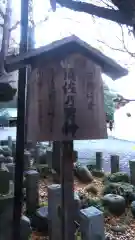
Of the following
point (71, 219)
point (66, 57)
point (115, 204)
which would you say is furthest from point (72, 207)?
point (115, 204)

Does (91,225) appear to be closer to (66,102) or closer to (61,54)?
(66,102)

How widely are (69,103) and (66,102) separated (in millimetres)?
29

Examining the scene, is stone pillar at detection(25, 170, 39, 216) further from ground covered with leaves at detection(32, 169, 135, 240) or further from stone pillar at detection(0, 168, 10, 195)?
stone pillar at detection(0, 168, 10, 195)

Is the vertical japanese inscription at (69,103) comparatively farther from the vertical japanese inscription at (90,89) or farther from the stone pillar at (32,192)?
the stone pillar at (32,192)

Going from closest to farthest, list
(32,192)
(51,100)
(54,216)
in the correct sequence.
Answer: (51,100) → (54,216) → (32,192)

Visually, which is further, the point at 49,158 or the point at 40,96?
the point at 49,158

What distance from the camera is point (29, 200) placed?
16.9ft

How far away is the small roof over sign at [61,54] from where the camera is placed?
2266mm

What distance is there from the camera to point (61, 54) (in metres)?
2.34

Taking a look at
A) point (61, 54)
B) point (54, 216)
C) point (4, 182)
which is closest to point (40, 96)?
point (61, 54)

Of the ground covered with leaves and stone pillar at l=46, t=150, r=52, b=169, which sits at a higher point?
stone pillar at l=46, t=150, r=52, b=169

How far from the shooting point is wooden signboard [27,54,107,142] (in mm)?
2244

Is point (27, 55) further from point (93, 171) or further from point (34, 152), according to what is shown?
point (34, 152)

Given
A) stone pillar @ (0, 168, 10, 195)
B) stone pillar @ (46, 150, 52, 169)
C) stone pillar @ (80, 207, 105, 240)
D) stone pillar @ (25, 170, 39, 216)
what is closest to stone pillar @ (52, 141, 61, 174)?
stone pillar @ (46, 150, 52, 169)
